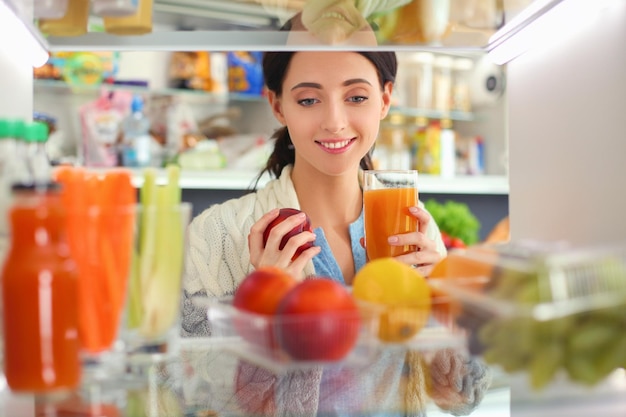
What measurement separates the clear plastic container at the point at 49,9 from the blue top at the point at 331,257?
3.00ft

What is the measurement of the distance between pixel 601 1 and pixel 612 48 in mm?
86

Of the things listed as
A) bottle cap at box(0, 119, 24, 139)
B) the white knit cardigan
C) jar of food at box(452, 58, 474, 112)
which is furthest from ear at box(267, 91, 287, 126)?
jar of food at box(452, 58, 474, 112)

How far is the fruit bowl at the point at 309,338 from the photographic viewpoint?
888mm

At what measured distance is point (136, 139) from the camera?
3.89 meters

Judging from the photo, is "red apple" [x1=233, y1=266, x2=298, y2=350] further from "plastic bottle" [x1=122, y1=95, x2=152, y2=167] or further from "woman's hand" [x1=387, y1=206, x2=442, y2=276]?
"plastic bottle" [x1=122, y1=95, x2=152, y2=167]

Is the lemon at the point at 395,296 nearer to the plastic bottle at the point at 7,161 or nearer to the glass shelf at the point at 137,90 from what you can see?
the plastic bottle at the point at 7,161

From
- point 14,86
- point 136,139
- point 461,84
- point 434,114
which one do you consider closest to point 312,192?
point 14,86

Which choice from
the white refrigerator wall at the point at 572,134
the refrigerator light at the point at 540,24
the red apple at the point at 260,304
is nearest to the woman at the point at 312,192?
the white refrigerator wall at the point at 572,134

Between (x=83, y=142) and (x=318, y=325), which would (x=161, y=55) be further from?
(x=318, y=325)

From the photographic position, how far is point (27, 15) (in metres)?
1.18

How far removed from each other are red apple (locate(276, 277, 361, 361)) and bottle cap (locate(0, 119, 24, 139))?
39cm

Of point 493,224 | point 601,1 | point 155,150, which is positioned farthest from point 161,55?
point 601,1

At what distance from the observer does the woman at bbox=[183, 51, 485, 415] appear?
160 centimetres

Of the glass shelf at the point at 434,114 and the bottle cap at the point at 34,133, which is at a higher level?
the glass shelf at the point at 434,114
